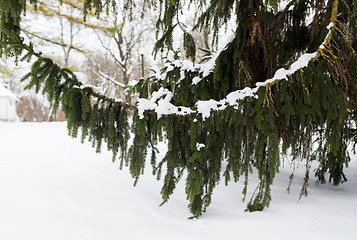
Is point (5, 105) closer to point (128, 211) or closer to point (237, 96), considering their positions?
point (128, 211)

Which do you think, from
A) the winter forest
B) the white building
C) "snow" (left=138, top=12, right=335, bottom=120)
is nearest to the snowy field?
the winter forest

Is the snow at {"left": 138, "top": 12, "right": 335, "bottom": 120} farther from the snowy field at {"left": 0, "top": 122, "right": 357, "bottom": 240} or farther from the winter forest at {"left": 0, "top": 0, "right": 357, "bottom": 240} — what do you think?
the snowy field at {"left": 0, "top": 122, "right": 357, "bottom": 240}

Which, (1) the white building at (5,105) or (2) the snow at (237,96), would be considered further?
(1) the white building at (5,105)

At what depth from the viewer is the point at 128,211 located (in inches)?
130

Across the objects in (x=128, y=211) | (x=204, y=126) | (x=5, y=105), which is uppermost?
(x=5, y=105)

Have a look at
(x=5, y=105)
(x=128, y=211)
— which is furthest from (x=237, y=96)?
(x=5, y=105)

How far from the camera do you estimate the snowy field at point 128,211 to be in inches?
104

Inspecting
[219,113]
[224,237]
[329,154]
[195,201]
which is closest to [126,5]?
[219,113]

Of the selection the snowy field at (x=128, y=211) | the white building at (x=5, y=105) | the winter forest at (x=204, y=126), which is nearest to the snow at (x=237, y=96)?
the winter forest at (x=204, y=126)

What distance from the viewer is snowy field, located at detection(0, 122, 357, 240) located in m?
2.63

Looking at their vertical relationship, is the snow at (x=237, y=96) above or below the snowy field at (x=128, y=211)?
above

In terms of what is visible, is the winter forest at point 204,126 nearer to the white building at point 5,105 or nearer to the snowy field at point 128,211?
the snowy field at point 128,211

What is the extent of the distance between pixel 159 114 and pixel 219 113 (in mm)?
641

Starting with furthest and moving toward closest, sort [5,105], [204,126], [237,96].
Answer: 1. [5,105]
2. [204,126]
3. [237,96]
